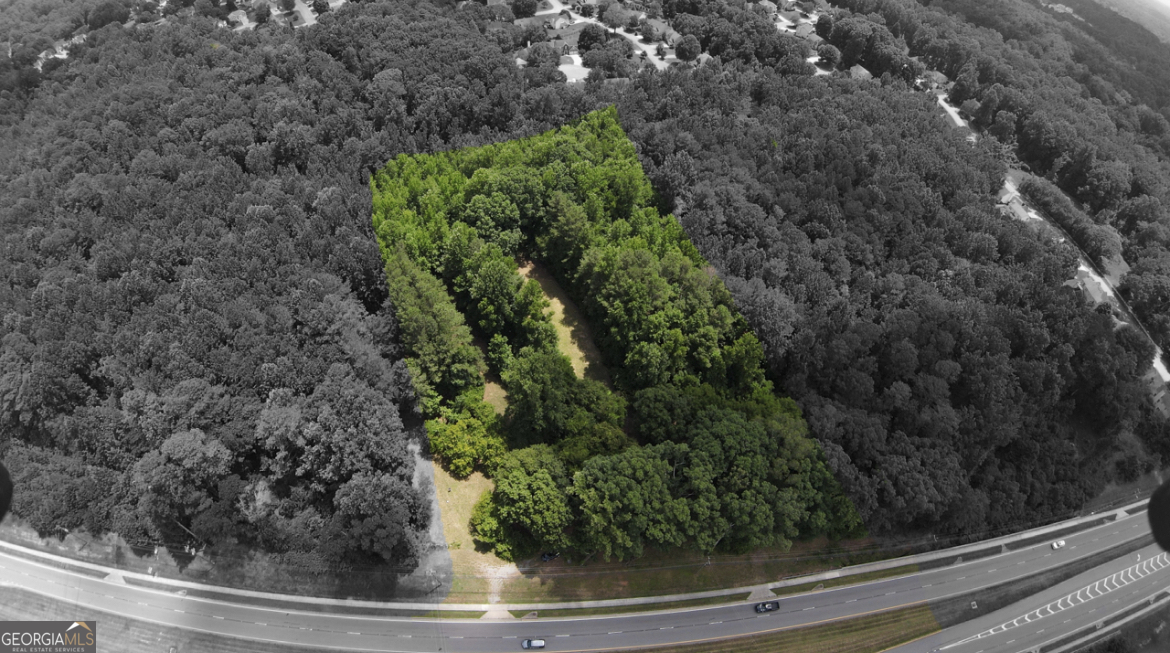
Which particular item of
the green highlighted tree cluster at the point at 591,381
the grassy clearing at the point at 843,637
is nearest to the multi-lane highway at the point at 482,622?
the grassy clearing at the point at 843,637

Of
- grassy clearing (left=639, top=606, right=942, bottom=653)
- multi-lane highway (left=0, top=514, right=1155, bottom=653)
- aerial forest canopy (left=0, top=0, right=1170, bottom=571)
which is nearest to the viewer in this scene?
multi-lane highway (left=0, top=514, right=1155, bottom=653)

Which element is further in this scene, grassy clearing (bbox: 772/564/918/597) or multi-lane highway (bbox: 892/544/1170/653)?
multi-lane highway (bbox: 892/544/1170/653)

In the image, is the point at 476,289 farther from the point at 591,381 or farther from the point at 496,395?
the point at 591,381

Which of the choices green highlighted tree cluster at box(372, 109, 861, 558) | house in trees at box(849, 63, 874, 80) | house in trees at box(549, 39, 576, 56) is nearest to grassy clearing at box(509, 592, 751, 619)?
green highlighted tree cluster at box(372, 109, 861, 558)

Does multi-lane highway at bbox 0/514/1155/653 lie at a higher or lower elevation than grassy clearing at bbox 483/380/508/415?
lower

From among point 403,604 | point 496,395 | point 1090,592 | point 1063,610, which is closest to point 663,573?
point 403,604

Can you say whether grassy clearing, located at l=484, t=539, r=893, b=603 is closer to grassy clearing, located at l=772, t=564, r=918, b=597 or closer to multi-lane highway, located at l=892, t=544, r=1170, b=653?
grassy clearing, located at l=772, t=564, r=918, b=597

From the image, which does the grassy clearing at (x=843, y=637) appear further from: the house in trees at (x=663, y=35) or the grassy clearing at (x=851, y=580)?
the house in trees at (x=663, y=35)

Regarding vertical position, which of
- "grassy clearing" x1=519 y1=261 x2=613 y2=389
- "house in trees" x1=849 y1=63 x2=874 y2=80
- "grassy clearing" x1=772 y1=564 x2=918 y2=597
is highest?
"house in trees" x1=849 y1=63 x2=874 y2=80
